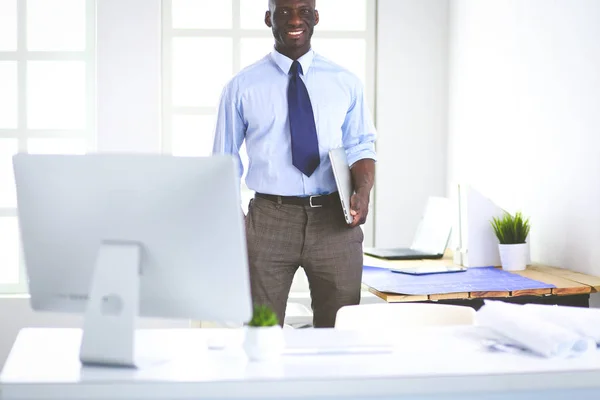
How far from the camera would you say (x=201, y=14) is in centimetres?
472

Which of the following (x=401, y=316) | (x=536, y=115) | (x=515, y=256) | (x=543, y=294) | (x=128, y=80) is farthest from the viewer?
(x=128, y=80)

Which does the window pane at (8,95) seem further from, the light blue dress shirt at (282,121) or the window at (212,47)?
the light blue dress shirt at (282,121)

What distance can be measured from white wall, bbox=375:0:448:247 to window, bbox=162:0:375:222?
119 millimetres

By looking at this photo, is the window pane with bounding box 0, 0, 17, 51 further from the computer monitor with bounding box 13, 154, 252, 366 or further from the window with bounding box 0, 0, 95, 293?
the computer monitor with bounding box 13, 154, 252, 366

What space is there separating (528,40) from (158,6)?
2.01 metres

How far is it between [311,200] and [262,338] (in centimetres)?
109

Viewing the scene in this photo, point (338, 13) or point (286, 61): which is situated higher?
point (338, 13)

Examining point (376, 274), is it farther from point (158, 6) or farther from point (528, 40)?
point (158, 6)

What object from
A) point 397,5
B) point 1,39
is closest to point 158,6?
point 1,39

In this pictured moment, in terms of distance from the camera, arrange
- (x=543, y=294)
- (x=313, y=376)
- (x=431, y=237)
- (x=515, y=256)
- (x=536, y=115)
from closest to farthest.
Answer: (x=313, y=376)
(x=543, y=294)
(x=515, y=256)
(x=536, y=115)
(x=431, y=237)

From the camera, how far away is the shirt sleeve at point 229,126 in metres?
2.97

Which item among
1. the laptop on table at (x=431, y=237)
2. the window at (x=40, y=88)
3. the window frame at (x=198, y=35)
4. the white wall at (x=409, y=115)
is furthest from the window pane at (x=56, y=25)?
the laptop on table at (x=431, y=237)

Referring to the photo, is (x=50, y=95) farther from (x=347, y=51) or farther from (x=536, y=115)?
(x=536, y=115)

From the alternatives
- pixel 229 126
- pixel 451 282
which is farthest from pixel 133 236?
pixel 451 282
